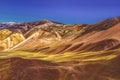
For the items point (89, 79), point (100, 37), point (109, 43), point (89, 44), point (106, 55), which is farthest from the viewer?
point (100, 37)

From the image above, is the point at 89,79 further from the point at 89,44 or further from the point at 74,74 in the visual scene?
the point at 89,44

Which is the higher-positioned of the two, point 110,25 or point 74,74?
point 110,25

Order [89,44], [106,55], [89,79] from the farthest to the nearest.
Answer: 1. [89,44]
2. [106,55]
3. [89,79]

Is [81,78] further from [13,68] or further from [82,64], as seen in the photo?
[13,68]

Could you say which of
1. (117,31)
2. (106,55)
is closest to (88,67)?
(106,55)

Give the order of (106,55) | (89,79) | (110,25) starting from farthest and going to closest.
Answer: (110,25) < (106,55) < (89,79)

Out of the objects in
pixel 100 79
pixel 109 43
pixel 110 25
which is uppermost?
pixel 110 25

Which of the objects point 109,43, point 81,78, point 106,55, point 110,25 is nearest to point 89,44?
point 109,43

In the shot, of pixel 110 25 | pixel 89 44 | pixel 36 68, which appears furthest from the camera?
pixel 110 25

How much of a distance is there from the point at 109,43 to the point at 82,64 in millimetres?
54395

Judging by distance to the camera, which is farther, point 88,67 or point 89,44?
point 89,44

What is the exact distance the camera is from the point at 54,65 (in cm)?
10475

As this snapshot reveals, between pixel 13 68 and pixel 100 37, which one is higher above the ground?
pixel 100 37

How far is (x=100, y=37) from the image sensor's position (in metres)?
181
